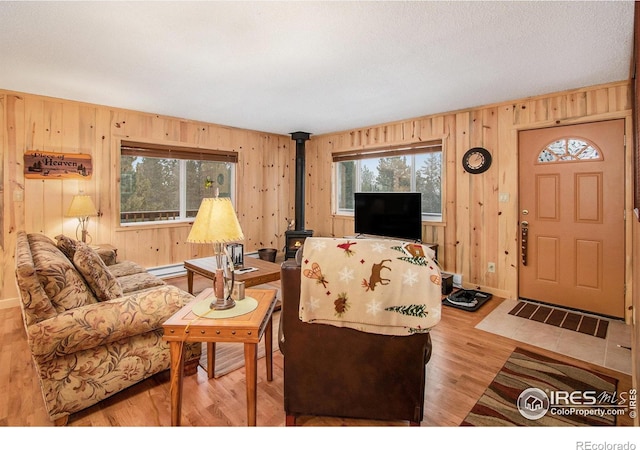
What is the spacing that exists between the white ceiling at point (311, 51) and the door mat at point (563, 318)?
88.0 inches

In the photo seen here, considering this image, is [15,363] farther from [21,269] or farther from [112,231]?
[112,231]

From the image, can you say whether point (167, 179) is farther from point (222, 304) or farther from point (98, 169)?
point (222, 304)

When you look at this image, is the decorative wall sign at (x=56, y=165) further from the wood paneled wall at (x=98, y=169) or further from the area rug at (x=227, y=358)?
the area rug at (x=227, y=358)

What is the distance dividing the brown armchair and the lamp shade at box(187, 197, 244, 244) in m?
0.38

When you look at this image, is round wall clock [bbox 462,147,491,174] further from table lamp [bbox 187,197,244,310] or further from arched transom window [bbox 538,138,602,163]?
table lamp [bbox 187,197,244,310]

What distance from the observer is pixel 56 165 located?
361cm

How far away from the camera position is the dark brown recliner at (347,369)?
4.91 feet

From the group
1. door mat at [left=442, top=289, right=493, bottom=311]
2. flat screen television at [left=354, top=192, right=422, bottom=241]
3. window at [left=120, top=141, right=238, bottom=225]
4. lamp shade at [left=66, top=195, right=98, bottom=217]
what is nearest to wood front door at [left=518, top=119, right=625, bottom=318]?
door mat at [left=442, top=289, right=493, bottom=311]

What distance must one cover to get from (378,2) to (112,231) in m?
3.91

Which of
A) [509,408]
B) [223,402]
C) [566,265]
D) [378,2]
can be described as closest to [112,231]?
→ [223,402]

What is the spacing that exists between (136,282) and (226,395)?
4.75ft

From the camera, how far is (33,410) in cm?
180

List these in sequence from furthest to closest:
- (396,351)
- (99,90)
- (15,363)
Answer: (99,90) → (15,363) → (396,351)

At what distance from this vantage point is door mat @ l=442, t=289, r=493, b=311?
3387mm
